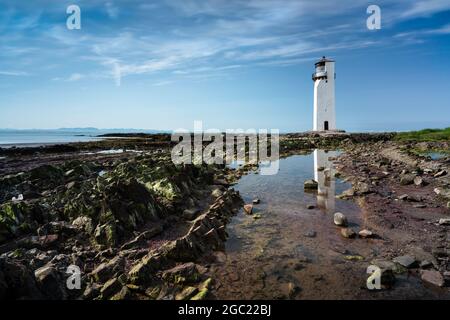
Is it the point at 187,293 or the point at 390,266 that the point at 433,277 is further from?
the point at 187,293

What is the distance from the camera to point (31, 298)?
5.34m

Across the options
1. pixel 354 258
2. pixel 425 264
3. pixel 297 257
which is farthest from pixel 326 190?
pixel 425 264

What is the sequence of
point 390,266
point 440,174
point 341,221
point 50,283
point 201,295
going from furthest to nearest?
point 440,174, point 341,221, point 390,266, point 201,295, point 50,283

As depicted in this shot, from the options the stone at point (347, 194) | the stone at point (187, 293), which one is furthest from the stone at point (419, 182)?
the stone at point (187, 293)

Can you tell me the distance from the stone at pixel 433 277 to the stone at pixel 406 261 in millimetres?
319

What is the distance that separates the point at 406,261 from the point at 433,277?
0.70 meters

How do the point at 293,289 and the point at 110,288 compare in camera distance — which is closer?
the point at 110,288

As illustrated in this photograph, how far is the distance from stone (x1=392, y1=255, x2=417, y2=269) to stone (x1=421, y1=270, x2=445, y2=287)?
1.05ft

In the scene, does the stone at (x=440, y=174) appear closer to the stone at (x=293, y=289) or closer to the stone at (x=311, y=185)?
the stone at (x=311, y=185)

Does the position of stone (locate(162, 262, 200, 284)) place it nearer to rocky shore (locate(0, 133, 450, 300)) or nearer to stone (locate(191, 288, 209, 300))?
rocky shore (locate(0, 133, 450, 300))

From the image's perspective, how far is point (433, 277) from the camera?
21.1 ft

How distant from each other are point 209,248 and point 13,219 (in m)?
5.93

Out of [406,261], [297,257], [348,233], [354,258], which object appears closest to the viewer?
[406,261]
